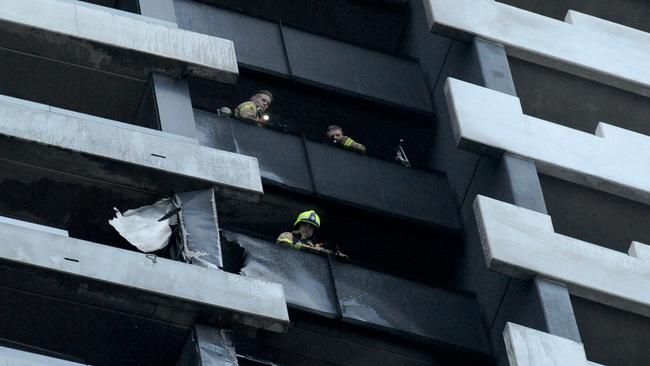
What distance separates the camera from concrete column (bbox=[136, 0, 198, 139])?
32125 mm

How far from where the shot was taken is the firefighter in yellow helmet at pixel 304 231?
109 ft

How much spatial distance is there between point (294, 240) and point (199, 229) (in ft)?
11.3

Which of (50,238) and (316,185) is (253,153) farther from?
(50,238)

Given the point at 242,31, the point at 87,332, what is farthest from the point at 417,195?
the point at 87,332

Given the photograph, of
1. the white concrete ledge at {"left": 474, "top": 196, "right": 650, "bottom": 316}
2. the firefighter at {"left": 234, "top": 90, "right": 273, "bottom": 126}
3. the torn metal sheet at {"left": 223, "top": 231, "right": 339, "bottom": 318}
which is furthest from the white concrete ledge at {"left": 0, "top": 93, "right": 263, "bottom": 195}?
the white concrete ledge at {"left": 474, "top": 196, "right": 650, "bottom": 316}

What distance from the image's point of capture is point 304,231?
3372cm

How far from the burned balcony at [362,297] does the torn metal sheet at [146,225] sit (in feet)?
5.57

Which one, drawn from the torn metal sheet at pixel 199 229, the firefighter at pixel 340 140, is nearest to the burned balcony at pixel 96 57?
the torn metal sheet at pixel 199 229

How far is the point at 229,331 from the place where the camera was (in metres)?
29.1

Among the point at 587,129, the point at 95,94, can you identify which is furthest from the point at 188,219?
the point at 587,129

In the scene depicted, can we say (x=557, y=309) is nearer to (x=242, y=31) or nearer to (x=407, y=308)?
(x=407, y=308)

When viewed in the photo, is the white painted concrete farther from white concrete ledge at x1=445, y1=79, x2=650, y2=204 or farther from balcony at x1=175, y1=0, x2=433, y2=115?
balcony at x1=175, y1=0, x2=433, y2=115

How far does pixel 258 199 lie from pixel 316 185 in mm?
3441

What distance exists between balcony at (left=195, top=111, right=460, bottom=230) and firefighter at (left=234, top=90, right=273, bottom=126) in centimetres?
39
